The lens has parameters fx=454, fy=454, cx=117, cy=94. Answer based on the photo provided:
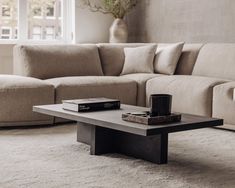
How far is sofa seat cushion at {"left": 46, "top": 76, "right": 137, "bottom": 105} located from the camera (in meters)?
4.07

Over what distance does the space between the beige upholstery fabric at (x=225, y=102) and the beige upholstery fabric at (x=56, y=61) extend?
1558 mm

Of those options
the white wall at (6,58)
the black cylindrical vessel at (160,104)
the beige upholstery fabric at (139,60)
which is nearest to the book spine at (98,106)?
the black cylindrical vessel at (160,104)

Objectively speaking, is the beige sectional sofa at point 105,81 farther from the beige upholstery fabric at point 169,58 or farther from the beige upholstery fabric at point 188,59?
the beige upholstery fabric at point 169,58

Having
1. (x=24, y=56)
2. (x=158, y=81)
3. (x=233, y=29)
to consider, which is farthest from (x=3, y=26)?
(x=233, y=29)

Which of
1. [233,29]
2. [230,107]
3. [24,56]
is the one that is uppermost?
[233,29]

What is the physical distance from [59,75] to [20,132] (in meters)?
1.08

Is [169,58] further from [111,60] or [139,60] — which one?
[111,60]

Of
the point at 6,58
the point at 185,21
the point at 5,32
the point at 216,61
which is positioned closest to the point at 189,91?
the point at 216,61

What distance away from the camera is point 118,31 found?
5.73 m

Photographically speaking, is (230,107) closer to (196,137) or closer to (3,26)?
(196,137)

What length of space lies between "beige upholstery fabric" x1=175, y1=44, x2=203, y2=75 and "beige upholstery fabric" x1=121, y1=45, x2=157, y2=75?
1.02ft

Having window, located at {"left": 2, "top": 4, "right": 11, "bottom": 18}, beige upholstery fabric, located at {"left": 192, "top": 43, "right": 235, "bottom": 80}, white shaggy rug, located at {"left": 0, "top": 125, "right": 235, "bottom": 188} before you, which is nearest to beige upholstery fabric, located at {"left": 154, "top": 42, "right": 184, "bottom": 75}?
beige upholstery fabric, located at {"left": 192, "top": 43, "right": 235, "bottom": 80}

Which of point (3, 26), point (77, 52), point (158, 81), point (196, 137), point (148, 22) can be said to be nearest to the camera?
point (196, 137)

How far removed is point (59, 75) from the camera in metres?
4.63
